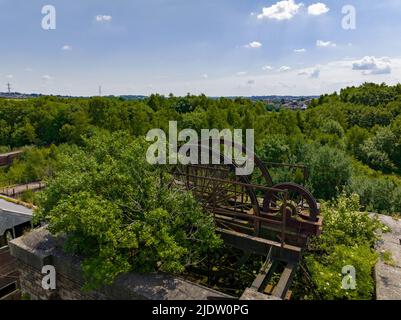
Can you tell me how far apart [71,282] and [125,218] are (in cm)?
191

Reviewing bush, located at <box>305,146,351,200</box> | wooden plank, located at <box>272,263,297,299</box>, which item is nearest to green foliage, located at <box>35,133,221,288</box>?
wooden plank, located at <box>272,263,297,299</box>

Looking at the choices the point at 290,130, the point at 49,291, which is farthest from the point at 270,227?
the point at 290,130

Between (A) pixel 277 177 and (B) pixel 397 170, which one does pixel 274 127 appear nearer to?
(A) pixel 277 177

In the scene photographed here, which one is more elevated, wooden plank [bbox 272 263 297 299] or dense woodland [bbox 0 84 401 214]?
dense woodland [bbox 0 84 401 214]

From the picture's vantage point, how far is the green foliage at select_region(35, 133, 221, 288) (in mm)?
5875

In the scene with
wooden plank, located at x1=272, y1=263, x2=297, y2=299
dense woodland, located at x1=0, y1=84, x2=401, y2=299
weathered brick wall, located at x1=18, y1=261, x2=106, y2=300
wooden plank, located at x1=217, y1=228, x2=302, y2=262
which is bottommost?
weathered brick wall, located at x1=18, y1=261, x2=106, y2=300

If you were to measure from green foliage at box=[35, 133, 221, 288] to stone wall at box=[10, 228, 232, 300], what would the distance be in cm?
27

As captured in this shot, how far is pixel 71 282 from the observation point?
22.3 feet

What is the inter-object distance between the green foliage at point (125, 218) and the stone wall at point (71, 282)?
0.27m

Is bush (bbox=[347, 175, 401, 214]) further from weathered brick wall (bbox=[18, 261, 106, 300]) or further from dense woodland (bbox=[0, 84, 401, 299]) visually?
weathered brick wall (bbox=[18, 261, 106, 300])

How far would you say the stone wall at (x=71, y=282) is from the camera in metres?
5.75

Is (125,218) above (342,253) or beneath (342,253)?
above

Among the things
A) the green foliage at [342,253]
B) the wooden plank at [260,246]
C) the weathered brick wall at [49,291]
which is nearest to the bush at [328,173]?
the green foliage at [342,253]

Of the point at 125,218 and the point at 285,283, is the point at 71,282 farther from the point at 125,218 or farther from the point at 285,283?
the point at 285,283
